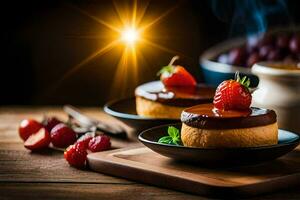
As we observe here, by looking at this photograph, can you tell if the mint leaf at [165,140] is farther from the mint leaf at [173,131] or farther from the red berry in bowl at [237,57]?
the red berry in bowl at [237,57]

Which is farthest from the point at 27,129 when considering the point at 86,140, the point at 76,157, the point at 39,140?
the point at 76,157

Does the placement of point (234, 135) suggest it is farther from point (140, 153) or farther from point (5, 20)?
point (5, 20)

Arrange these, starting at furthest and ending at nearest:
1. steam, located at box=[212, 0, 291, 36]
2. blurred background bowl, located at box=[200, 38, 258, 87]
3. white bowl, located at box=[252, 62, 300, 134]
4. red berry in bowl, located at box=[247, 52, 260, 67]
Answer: steam, located at box=[212, 0, 291, 36] < red berry in bowl, located at box=[247, 52, 260, 67] < blurred background bowl, located at box=[200, 38, 258, 87] < white bowl, located at box=[252, 62, 300, 134]

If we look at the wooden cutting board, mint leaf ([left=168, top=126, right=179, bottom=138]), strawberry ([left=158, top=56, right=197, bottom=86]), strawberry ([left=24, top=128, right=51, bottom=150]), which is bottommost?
strawberry ([left=24, top=128, right=51, bottom=150])

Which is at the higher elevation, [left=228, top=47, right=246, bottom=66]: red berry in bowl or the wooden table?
[left=228, top=47, right=246, bottom=66]: red berry in bowl

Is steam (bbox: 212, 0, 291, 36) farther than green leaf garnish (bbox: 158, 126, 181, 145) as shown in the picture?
Yes

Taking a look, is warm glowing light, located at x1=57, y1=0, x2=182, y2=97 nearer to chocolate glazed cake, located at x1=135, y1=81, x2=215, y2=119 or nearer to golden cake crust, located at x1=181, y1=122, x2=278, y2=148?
chocolate glazed cake, located at x1=135, y1=81, x2=215, y2=119

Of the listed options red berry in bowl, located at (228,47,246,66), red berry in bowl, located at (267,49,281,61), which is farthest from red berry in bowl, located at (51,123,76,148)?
red berry in bowl, located at (267,49,281,61)
